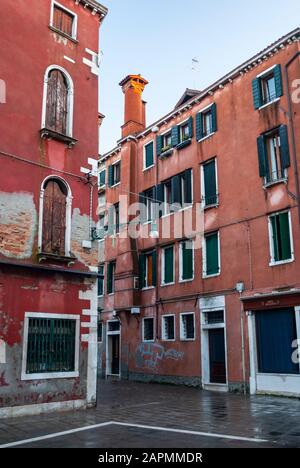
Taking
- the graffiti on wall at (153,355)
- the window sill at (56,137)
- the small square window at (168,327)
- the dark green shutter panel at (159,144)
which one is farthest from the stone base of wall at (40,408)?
the dark green shutter panel at (159,144)

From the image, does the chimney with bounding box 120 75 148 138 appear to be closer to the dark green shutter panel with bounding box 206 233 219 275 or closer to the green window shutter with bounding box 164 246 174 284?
the green window shutter with bounding box 164 246 174 284

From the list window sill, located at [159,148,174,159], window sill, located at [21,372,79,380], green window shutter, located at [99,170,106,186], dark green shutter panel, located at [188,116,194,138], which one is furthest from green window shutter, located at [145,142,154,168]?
window sill, located at [21,372,79,380]

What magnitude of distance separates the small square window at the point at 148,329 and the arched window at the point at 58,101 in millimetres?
11428

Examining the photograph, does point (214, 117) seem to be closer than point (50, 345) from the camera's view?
No

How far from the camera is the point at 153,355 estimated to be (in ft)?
71.7

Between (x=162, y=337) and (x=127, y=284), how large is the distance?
3.49 meters

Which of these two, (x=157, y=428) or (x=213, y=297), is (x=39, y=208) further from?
(x=213, y=297)

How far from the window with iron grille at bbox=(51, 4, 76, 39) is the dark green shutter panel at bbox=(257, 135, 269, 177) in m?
7.54

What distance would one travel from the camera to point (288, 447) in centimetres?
805

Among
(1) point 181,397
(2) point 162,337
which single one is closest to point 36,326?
(1) point 181,397

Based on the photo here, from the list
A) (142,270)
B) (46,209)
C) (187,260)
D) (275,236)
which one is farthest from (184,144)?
(46,209)

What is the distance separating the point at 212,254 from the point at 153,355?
590 cm

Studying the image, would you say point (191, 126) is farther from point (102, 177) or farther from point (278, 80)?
point (102, 177)
